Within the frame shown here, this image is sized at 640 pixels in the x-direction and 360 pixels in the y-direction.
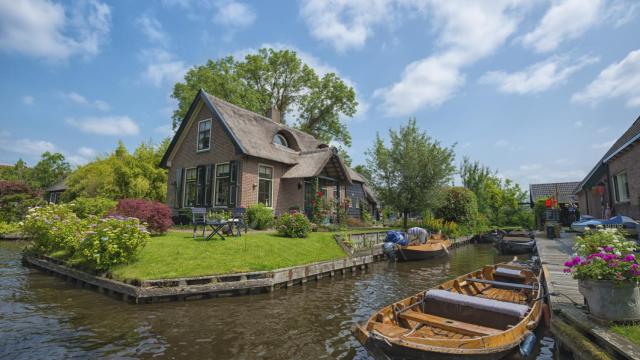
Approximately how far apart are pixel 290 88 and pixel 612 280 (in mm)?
36299

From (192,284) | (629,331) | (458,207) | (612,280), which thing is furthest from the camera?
(458,207)

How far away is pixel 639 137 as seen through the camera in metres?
11.7

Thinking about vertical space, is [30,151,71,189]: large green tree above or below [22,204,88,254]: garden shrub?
above

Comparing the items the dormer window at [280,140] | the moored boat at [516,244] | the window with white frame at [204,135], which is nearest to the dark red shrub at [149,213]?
the window with white frame at [204,135]

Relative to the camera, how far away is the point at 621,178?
50.4ft

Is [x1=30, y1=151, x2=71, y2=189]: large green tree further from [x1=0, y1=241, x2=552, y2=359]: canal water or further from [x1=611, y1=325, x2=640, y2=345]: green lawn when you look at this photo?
[x1=611, y1=325, x2=640, y2=345]: green lawn

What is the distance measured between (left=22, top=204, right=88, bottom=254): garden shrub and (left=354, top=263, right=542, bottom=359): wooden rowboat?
1042cm

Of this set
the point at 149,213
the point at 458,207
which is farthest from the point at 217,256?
the point at 458,207

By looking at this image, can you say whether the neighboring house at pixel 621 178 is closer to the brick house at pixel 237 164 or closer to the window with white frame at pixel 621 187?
the window with white frame at pixel 621 187

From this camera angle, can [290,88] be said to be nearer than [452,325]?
No

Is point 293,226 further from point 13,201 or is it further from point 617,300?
point 13,201

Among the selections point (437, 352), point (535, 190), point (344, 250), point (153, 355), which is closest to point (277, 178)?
point (344, 250)

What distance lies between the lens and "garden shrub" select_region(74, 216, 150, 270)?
29.1 feet

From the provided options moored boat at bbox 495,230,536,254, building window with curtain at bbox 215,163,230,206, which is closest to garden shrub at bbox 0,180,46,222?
building window with curtain at bbox 215,163,230,206
